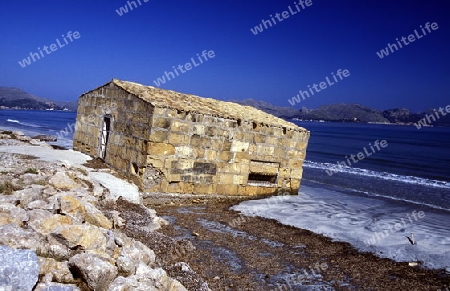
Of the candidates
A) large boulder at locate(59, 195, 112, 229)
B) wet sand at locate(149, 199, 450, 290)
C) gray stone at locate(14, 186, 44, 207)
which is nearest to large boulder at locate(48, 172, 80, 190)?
→ gray stone at locate(14, 186, 44, 207)

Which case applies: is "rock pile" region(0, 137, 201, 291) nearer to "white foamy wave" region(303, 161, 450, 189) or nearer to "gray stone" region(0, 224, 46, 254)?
"gray stone" region(0, 224, 46, 254)

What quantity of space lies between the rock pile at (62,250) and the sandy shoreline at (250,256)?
0.82m

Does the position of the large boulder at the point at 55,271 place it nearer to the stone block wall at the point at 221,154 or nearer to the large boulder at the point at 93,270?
the large boulder at the point at 93,270

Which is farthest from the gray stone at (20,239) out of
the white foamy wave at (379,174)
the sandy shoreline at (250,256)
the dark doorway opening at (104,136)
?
the white foamy wave at (379,174)

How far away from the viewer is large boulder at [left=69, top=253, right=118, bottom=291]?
353 centimetres

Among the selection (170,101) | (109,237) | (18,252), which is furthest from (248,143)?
(18,252)

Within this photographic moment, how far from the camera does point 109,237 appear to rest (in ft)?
15.2

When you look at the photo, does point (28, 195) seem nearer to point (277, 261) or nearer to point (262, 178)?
point (277, 261)

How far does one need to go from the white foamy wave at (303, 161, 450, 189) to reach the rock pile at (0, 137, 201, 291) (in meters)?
21.2

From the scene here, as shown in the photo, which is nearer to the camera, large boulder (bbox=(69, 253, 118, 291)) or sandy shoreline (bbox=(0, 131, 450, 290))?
large boulder (bbox=(69, 253, 118, 291))

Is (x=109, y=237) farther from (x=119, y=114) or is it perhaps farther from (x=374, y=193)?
(x=374, y=193)

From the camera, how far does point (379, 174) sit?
24375mm

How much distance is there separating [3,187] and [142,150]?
186 inches

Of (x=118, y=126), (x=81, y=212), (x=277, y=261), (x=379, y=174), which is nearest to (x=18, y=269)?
(x=81, y=212)
